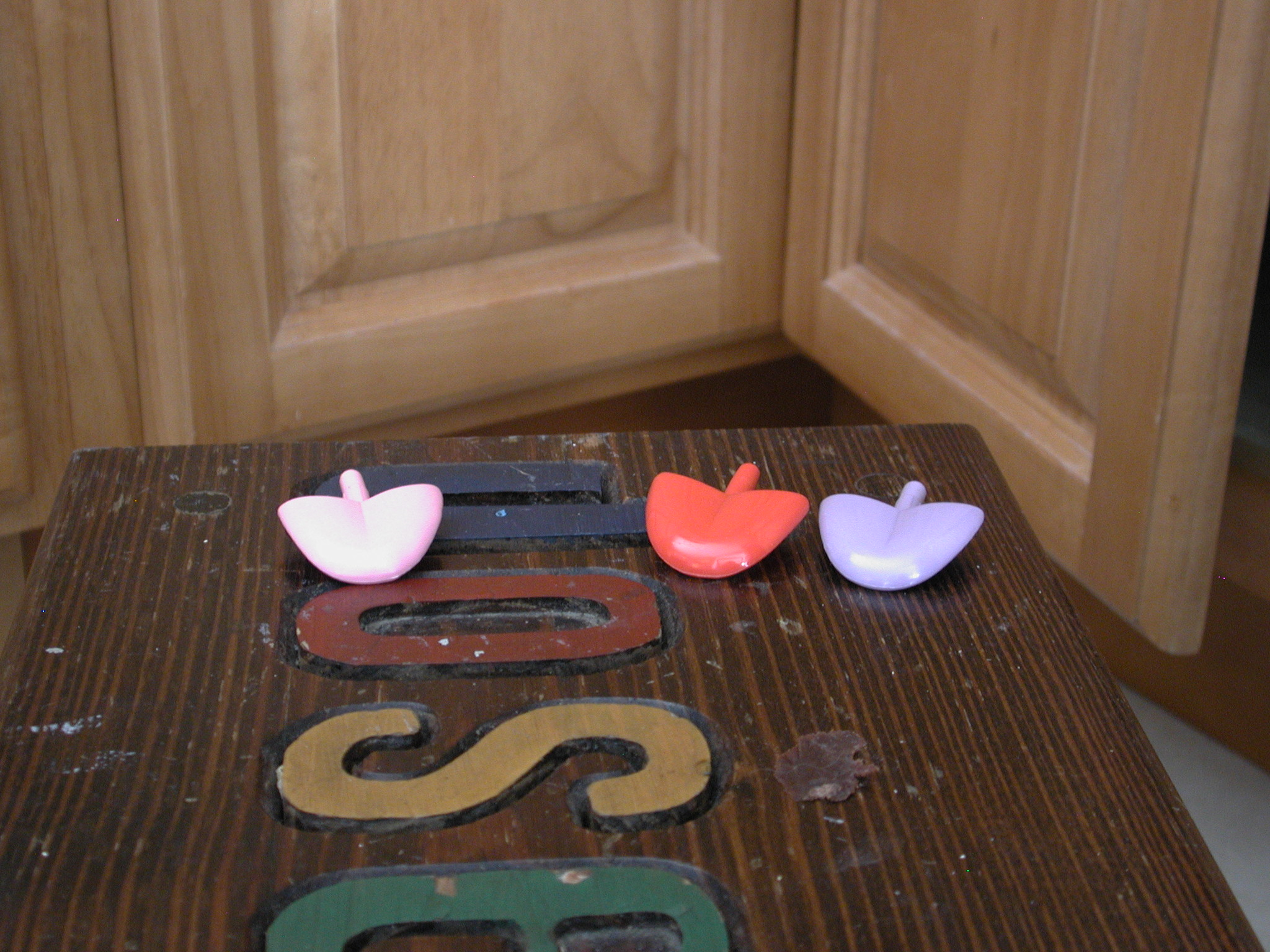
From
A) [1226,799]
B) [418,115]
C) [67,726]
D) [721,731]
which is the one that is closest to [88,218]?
[418,115]

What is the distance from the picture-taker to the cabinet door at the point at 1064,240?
650 millimetres

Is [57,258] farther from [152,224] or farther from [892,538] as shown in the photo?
[892,538]

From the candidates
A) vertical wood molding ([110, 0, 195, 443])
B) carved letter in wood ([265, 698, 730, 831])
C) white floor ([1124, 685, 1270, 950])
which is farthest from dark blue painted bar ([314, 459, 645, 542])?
white floor ([1124, 685, 1270, 950])

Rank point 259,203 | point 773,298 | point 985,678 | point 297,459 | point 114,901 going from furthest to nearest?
point 773,298, point 259,203, point 297,459, point 985,678, point 114,901

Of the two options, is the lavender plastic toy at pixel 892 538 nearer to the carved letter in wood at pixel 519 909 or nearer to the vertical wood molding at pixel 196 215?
the carved letter in wood at pixel 519 909

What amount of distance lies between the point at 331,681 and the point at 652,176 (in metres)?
0.56

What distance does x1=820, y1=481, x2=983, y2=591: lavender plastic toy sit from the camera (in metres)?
0.53

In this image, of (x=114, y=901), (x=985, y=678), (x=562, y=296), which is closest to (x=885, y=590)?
(x=985, y=678)

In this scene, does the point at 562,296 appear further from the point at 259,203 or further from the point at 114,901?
the point at 114,901

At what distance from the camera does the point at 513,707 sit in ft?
1.53

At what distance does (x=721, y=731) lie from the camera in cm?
46

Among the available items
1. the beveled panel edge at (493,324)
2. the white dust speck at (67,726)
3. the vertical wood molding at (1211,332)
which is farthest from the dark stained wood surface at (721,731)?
the beveled panel edge at (493,324)

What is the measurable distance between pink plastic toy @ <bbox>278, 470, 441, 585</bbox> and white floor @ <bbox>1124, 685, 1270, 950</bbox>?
1.58ft

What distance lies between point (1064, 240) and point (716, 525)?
32 cm
